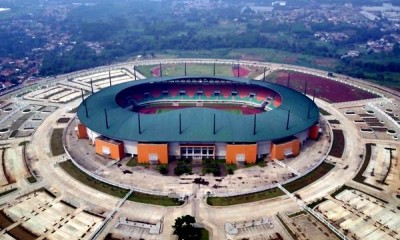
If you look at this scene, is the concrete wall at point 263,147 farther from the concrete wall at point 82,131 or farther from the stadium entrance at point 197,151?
the concrete wall at point 82,131

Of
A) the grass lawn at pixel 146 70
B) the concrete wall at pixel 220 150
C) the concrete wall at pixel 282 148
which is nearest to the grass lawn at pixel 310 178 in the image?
the concrete wall at pixel 282 148

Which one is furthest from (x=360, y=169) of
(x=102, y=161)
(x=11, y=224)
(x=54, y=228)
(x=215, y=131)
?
(x=11, y=224)

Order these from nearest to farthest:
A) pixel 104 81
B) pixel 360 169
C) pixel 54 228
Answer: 1. pixel 54 228
2. pixel 360 169
3. pixel 104 81

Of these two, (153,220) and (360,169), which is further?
(360,169)

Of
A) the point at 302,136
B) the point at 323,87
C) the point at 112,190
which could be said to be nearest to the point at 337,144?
the point at 302,136

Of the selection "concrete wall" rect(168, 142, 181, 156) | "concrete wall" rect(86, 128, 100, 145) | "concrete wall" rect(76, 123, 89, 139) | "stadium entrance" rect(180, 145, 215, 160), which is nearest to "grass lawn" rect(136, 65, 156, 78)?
"concrete wall" rect(76, 123, 89, 139)

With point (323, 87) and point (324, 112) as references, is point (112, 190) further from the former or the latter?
point (323, 87)

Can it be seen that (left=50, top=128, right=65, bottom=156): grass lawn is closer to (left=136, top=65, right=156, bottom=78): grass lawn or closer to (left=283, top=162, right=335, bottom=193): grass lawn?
(left=283, top=162, right=335, bottom=193): grass lawn

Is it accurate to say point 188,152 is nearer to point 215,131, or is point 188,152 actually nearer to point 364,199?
point 215,131
